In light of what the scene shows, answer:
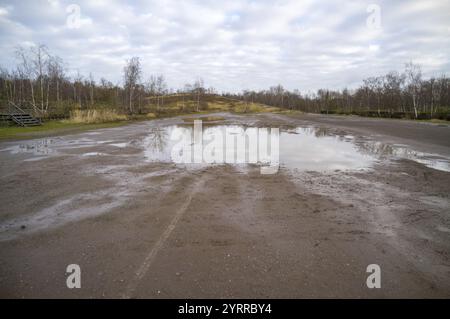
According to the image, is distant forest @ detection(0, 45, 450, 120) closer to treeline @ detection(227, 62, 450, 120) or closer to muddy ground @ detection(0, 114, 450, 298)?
treeline @ detection(227, 62, 450, 120)

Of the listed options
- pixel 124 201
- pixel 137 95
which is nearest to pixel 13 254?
pixel 124 201

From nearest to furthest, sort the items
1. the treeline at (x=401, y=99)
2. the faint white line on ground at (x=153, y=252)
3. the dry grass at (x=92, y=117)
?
the faint white line on ground at (x=153, y=252)
the dry grass at (x=92, y=117)
the treeline at (x=401, y=99)

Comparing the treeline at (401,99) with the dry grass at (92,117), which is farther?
the treeline at (401,99)

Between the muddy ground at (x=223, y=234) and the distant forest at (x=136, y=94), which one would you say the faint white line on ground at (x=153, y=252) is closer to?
the muddy ground at (x=223, y=234)

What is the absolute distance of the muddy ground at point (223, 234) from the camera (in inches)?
126

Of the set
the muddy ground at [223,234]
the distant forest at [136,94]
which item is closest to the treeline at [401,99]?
the distant forest at [136,94]

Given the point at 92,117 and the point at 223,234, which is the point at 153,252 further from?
the point at 92,117

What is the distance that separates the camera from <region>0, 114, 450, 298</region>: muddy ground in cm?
321

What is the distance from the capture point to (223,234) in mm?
4477

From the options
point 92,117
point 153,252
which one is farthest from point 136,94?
point 153,252

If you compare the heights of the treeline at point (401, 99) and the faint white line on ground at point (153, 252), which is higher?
the treeline at point (401, 99)

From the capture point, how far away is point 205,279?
329 centimetres

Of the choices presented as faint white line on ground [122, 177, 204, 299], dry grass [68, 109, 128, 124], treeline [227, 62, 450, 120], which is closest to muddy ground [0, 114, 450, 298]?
faint white line on ground [122, 177, 204, 299]
